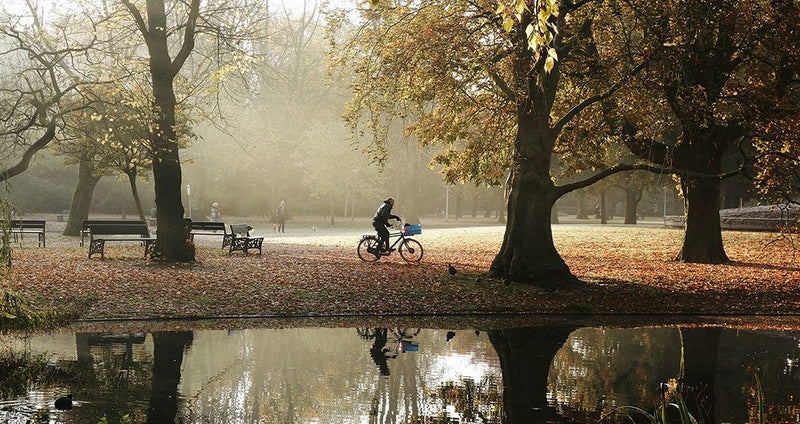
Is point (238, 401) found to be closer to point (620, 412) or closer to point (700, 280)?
point (620, 412)

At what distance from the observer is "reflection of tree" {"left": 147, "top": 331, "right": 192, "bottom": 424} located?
8047 millimetres

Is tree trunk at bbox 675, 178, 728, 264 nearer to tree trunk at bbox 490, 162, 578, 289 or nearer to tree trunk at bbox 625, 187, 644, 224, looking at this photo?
tree trunk at bbox 490, 162, 578, 289

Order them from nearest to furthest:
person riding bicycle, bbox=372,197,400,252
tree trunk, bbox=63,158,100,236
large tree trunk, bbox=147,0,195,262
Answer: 1. large tree trunk, bbox=147,0,195,262
2. person riding bicycle, bbox=372,197,400,252
3. tree trunk, bbox=63,158,100,236

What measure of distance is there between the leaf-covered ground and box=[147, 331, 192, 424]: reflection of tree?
97.0 inches

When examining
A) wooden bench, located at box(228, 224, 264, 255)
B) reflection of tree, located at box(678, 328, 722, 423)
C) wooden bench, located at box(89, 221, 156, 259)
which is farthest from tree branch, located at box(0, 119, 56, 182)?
reflection of tree, located at box(678, 328, 722, 423)

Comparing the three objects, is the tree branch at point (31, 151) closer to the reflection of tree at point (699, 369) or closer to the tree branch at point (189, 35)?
the tree branch at point (189, 35)

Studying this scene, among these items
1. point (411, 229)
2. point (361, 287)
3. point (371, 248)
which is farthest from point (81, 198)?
point (361, 287)

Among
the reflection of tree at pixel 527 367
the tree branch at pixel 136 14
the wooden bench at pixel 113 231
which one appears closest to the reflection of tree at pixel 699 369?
the reflection of tree at pixel 527 367

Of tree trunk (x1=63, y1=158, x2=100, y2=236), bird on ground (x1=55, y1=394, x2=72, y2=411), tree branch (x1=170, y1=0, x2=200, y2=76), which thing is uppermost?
tree branch (x1=170, y1=0, x2=200, y2=76)

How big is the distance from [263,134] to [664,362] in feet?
163

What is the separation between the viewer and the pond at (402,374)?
27.0 feet

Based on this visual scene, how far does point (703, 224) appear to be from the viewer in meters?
26.5

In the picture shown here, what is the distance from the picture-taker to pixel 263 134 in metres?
58.4

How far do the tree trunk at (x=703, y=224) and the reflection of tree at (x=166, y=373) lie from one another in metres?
18.3
